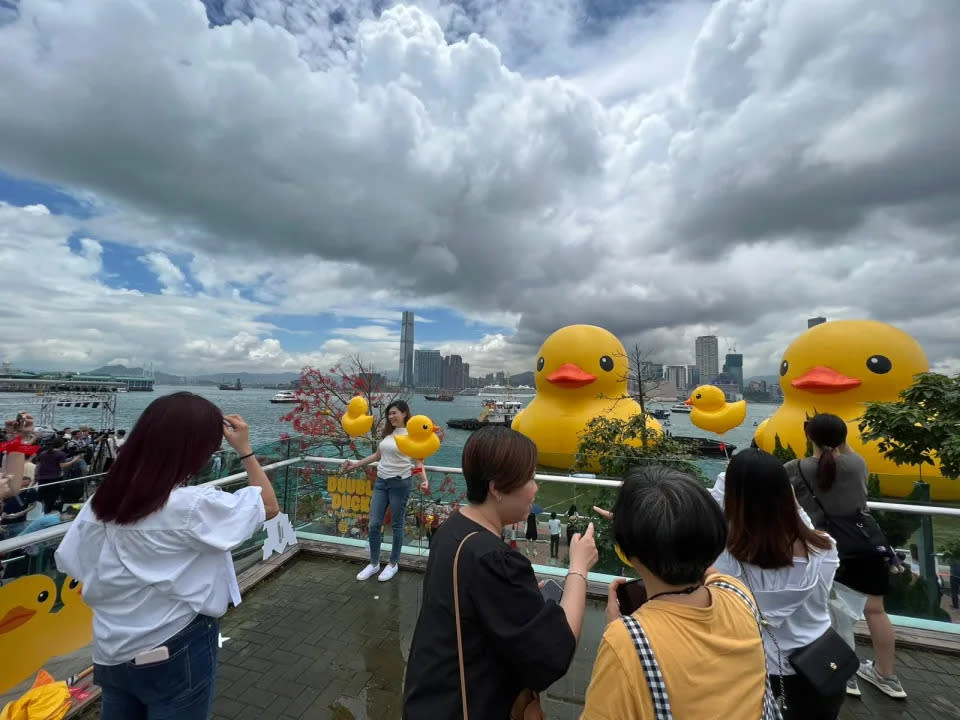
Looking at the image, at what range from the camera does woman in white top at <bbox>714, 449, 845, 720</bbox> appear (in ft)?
5.53

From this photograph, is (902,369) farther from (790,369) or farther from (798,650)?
(798,650)

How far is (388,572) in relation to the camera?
4.14m

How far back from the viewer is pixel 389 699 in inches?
104

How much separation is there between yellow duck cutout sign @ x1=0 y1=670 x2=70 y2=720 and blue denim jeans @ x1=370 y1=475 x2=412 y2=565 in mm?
2150

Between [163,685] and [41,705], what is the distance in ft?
4.54

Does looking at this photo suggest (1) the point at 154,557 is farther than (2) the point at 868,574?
No

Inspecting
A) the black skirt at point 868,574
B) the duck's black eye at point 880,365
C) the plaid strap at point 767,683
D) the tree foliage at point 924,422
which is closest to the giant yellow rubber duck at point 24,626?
the plaid strap at point 767,683

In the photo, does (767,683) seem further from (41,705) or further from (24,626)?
(24,626)

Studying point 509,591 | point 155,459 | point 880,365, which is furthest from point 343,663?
point 880,365

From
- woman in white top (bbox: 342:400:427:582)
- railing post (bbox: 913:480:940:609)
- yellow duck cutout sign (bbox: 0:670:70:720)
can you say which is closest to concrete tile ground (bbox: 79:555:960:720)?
woman in white top (bbox: 342:400:427:582)

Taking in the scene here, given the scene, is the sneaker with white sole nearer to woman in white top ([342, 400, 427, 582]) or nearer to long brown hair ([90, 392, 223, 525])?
woman in white top ([342, 400, 427, 582])

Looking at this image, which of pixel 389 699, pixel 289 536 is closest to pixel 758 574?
pixel 389 699

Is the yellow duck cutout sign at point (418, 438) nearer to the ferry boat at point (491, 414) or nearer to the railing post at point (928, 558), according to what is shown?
the railing post at point (928, 558)

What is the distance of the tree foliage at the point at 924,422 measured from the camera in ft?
18.5
